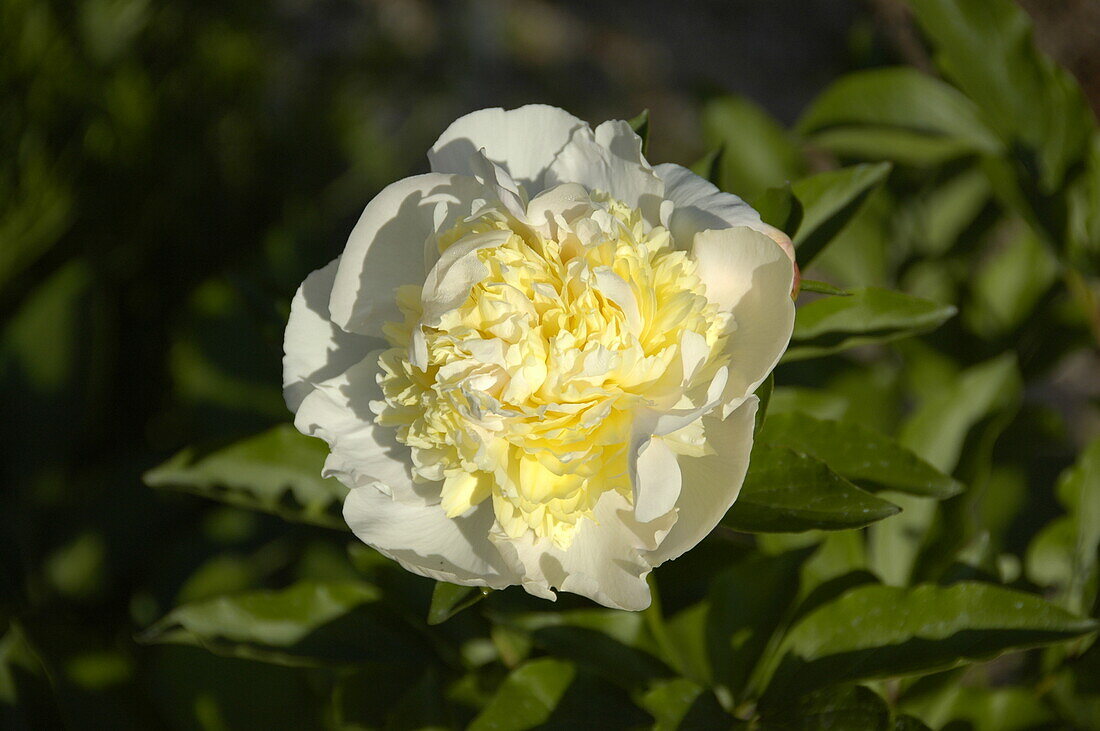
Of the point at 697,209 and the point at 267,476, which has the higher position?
the point at 697,209

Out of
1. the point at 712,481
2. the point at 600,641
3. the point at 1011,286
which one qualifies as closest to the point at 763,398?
the point at 712,481

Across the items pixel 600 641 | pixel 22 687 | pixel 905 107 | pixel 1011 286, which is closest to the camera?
pixel 600 641

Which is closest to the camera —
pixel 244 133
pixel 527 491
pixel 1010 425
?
pixel 527 491

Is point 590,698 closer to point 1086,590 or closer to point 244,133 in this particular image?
point 1086,590

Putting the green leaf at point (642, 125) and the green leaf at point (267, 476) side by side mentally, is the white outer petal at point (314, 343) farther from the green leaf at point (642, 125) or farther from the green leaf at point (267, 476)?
the green leaf at point (642, 125)

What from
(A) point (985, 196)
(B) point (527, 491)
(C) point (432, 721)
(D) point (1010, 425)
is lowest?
(D) point (1010, 425)

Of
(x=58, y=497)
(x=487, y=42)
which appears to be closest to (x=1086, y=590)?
(x=58, y=497)

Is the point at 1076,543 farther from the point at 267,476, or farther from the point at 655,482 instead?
the point at 267,476
